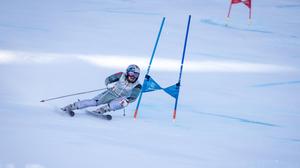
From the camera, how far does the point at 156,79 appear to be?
822 cm

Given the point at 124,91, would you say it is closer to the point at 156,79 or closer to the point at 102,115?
the point at 102,115

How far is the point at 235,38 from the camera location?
11922mm

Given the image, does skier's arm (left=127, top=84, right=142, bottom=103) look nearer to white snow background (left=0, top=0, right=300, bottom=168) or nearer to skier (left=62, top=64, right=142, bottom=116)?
skier (left=62, top=64, right=142, bottom=116)

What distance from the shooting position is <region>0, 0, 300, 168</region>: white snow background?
480 cm

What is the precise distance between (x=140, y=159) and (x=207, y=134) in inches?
53.1

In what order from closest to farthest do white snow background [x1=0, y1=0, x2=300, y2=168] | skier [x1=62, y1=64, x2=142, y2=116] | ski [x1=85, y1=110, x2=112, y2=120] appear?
white snow background [x1=0, y1=0, x2=300, y2=168]
ski [x1=85, y1=110, x2=112, y2=120]
skier [x1=62, y1=64, x2=142, y2=116]

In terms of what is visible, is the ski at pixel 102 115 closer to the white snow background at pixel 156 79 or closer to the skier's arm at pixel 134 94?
the white snow background at pixel 156 79

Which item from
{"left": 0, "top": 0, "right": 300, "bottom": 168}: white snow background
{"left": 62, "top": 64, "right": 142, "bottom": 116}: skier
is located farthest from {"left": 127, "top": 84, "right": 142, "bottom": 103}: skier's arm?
{"left": 0, "top": 0, "right": 300, "bottom": 168}: white snow background

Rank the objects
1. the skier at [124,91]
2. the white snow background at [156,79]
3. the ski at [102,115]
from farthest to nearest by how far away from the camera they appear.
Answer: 1. the skier at [124,91]
2. the ski at [102,115]
3. the white snow background at [156,79]

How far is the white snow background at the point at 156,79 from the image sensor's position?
4.80m

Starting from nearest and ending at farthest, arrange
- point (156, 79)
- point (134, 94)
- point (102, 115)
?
1. point (102, 115)
2. point (134, 94)
3. point (156, 79)

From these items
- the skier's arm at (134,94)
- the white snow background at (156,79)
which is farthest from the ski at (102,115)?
the skier's arm at (134,94)

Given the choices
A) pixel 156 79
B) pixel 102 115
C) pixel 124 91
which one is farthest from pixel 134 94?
pixel 156 79

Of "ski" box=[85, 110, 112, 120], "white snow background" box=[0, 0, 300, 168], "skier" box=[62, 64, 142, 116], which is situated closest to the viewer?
"white snow background" box=[0, 0, 300, 168]
